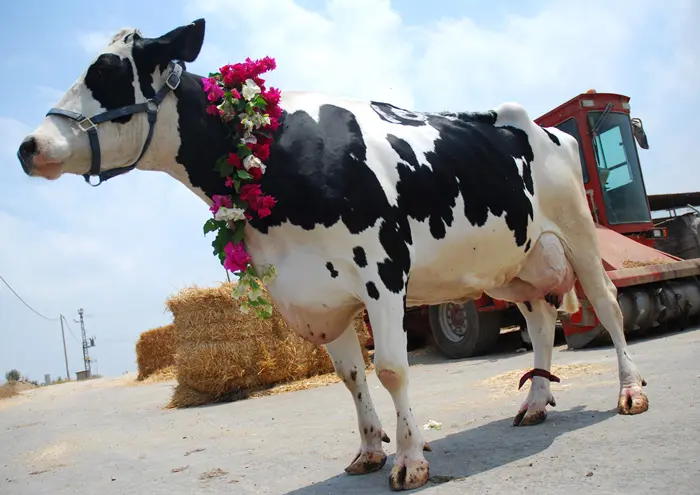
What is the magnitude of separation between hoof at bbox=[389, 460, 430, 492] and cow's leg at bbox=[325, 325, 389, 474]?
1.89 ft

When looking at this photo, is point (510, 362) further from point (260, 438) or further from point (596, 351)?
point (260, 438)

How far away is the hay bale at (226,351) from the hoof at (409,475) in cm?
691

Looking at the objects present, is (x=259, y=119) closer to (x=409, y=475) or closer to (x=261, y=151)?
(x=261, y=151)

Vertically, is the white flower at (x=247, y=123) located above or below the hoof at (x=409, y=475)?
above

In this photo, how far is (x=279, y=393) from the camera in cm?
956

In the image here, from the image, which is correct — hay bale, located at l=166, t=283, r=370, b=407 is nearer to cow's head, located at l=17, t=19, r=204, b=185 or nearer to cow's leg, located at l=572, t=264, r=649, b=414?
cow's leg, located at l=572, t=264, r=649, b=414

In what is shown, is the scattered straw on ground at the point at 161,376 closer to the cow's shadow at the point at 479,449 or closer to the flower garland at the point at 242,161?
the cow's shadow at the point at 479,449

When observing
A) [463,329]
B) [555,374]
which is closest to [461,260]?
[555,374]

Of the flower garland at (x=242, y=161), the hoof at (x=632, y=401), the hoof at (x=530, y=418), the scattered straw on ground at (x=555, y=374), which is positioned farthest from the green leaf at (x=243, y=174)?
the scattered straw on ground at (x=555, y=374)

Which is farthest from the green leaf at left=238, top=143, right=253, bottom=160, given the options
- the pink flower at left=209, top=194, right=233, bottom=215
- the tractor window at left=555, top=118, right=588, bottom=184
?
the tractor window at left=555, top=118, right=588, bottom=184

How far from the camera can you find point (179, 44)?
3.53 meters

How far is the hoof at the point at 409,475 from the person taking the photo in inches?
125

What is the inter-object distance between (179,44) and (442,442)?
2875mm

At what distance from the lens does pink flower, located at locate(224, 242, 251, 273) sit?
11.8 ft
